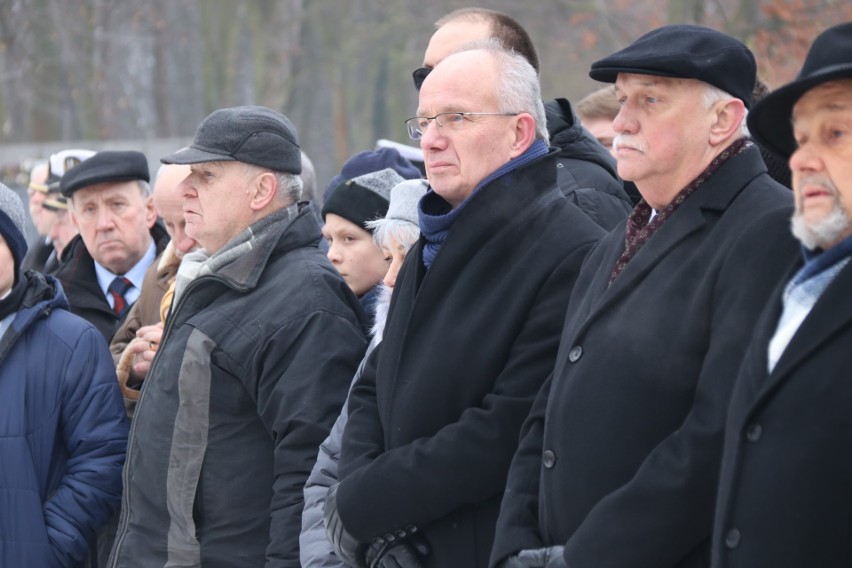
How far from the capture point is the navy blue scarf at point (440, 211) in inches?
147

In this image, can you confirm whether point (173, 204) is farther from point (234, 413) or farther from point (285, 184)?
point (234, 413)

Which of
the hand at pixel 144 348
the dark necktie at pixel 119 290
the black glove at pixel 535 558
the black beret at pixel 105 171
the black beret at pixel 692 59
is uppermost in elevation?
the black beret at pixel 692 59

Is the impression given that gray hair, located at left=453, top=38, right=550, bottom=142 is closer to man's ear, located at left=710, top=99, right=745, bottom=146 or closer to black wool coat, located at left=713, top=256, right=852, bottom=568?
man's ear, located at left=710, top=99, right=745, bottom=146

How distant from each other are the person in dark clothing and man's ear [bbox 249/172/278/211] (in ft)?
2.91

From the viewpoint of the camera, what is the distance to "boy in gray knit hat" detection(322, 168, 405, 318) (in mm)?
4895

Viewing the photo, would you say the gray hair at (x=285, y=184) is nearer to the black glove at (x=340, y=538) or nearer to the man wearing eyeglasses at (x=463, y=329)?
the man wearing eyeglasses at (x=463, y=329)

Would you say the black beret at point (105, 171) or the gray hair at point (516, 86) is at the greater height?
the gray hair at point (516, 86)

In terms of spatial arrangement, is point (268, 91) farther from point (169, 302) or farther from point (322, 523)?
point (322, 523)

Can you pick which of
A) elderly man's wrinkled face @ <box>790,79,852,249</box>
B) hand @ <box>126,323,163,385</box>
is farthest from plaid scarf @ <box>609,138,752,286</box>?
hand @ <box>126,323,163,385</box>

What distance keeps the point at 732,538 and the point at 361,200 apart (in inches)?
99.1

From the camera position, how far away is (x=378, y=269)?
495cm

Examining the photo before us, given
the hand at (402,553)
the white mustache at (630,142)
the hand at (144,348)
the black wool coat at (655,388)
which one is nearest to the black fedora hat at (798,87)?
the black wool coat at (655,388)

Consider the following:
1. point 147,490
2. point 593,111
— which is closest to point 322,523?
point 147,490

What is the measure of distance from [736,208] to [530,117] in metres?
0.86
